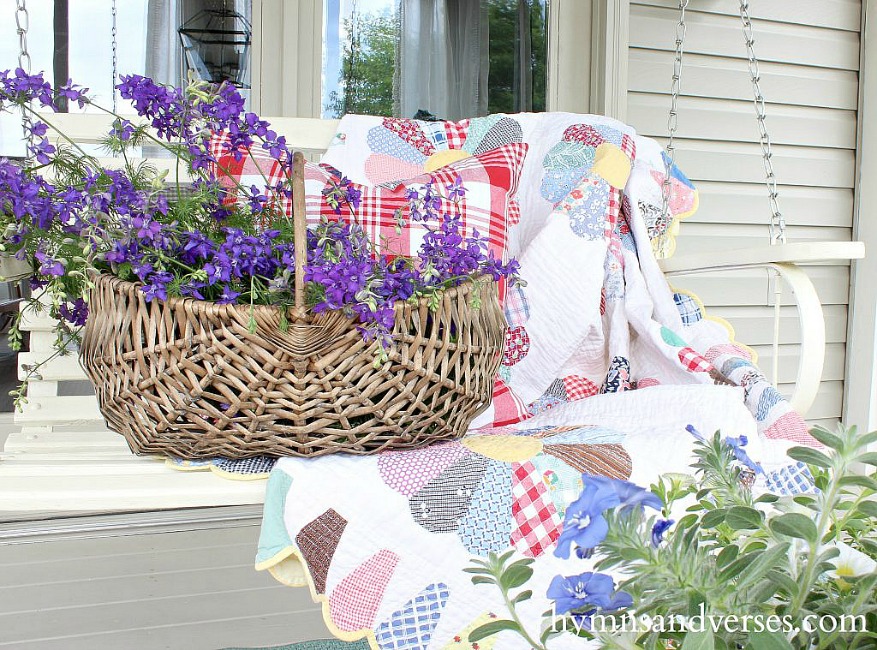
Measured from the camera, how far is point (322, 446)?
0.78 m

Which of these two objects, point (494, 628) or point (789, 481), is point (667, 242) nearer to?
point (789, 481)

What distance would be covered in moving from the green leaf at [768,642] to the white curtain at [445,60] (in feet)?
7.52

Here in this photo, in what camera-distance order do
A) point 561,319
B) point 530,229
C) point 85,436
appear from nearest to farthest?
point 85,436 → point 561,319 → point 530,229

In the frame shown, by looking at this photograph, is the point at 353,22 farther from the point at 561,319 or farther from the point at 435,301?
the point at 435,301

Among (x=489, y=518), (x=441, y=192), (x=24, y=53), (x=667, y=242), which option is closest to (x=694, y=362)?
(x=667, y=242)

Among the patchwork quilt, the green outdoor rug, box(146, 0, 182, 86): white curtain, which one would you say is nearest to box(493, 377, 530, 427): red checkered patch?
the patchwork quilt

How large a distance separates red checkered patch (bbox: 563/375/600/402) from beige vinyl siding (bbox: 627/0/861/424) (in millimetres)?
1245

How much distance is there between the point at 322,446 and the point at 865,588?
61 cm

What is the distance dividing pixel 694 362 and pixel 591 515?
107cm

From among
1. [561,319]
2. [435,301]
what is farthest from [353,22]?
[435,301]

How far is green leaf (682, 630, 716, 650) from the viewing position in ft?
0.65

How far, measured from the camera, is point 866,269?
Answer: 99.2 inches

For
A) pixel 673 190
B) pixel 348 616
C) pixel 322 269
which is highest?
pixel 673 190

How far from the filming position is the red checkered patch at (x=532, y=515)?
30.2 inches
